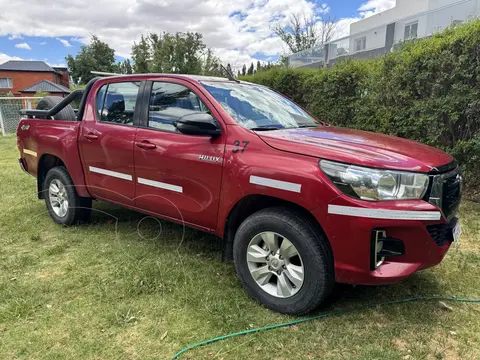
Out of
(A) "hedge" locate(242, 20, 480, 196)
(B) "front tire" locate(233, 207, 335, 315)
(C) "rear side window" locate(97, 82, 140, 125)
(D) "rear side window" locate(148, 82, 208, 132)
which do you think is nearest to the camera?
Result: (B) "front tire" locate(233, 207, 335, 315)

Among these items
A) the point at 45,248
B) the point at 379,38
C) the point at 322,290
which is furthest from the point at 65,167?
the point at 379,38

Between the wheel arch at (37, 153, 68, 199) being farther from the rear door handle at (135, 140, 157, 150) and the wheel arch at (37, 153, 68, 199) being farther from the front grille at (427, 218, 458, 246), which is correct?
the front grille at (427, 218, 458, 246)

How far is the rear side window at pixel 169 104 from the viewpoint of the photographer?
3441 mm

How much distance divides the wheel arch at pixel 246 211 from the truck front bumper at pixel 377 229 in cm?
20

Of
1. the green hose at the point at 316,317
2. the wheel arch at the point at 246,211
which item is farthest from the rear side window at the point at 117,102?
the green hose at the point at 316,317

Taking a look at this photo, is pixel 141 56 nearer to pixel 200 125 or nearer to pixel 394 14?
pixel 394 14

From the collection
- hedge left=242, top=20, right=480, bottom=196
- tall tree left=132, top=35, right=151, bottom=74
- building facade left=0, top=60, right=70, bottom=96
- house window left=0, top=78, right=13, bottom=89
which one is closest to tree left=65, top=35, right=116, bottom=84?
building facade left=0, top=60, right=70, bottom=96

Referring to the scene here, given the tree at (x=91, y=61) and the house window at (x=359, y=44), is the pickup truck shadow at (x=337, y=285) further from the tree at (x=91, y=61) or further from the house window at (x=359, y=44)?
the tree at (x=91, y=61)

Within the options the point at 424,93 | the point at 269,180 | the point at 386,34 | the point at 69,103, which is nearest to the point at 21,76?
the point at 386,34

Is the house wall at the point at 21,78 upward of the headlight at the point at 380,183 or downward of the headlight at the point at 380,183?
upward

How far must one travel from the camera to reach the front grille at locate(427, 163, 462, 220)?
2.43 metres

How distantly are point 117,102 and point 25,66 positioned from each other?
60.3 meters

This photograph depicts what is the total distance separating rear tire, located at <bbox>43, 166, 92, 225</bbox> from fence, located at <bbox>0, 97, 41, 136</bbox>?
50.1 feet

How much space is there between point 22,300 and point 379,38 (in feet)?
57.4
